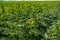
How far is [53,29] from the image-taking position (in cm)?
220

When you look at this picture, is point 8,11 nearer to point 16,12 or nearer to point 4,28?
point 16,12

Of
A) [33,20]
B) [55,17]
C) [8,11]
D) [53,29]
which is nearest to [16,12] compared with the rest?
[8,11]

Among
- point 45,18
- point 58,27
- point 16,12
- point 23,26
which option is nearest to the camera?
point 58,27

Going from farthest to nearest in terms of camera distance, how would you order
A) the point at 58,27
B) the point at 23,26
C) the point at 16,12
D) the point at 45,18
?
the point at 16,12 → the point at 45,18 → the point at 23,26 → the point at 58,27

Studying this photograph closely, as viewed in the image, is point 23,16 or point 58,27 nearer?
point 58,27

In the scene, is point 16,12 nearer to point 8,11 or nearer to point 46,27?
point 8,11

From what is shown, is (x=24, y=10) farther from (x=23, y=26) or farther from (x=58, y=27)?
(x=58, y=27)

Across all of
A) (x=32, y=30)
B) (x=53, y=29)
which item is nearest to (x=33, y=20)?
(x=32, y=30)

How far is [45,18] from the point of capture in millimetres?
2557

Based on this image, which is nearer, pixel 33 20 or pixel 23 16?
pixel 33 20

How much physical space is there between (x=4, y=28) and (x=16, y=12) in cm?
47

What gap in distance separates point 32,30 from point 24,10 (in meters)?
0.64

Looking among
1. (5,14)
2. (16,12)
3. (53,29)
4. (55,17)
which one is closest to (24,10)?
(16,12)

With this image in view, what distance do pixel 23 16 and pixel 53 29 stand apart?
0.63 metres
